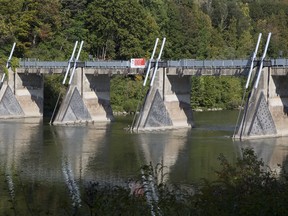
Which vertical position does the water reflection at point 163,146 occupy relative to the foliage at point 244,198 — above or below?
below

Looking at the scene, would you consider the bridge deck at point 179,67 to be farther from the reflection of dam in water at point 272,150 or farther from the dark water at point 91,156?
the reflection of dam in water at point 272,150

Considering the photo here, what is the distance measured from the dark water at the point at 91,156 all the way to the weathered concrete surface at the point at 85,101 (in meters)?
2.45

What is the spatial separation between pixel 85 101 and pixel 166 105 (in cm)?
1045

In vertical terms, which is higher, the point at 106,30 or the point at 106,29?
the point at 106,29

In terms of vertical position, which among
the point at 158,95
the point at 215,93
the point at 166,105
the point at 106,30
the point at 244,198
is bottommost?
→ the point at 215,93

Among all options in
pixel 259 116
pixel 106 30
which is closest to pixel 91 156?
pixel 259 116

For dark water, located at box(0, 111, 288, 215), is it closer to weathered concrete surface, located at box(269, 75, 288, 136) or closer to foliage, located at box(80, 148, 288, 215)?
weathered concrete surface, located at box(269, 75, 288, 136)

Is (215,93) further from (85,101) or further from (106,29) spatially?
(85,101)

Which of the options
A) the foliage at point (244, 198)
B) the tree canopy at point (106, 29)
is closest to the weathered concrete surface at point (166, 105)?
the tree canopy at point (106, 29)

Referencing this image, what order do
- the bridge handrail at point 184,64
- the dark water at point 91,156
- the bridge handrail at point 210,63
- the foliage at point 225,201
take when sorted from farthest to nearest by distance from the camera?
the bridge handrail at point 210,63, the bridge handrail at point 184,64, the dark water at point 91,156, the foliage at point 225,201

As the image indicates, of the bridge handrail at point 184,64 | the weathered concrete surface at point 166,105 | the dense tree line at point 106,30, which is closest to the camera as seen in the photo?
the bridge handrail at point 184,64

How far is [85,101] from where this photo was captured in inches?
2837

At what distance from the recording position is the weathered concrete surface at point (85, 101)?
70375mm

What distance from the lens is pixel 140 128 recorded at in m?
62.5
